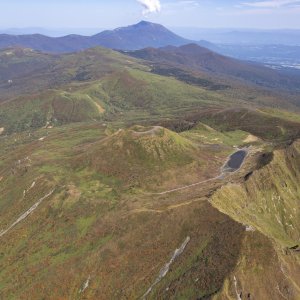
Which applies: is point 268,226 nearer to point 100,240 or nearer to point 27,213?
point 100,240

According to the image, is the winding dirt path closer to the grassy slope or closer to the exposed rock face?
the grassy slope

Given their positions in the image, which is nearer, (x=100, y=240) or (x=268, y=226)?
(x=100, y=240)

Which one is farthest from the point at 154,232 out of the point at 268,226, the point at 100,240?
the point at 268,226

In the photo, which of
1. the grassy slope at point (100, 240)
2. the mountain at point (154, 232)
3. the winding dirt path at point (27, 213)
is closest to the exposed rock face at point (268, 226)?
the mountain at point (154, 232)

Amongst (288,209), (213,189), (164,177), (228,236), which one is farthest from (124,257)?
(288,209)

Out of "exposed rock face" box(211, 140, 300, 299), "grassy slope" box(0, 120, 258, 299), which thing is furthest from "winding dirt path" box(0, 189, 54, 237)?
"exposed rock face" box(211, 140, 300, 299)

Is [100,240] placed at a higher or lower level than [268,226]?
higher

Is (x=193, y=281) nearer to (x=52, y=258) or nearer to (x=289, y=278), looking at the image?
(x=289, y=278)

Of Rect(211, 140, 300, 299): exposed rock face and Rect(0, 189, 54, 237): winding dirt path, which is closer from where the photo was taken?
Rect(211, 140, 300, 299): exposed rock face

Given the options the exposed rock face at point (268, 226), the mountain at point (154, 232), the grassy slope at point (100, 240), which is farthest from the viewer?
the grassy slope at point (100, 240)

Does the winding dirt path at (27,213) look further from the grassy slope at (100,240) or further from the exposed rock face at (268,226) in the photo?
the exposed rock face at (268,226)

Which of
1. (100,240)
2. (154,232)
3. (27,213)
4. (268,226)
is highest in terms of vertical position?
(154,232)

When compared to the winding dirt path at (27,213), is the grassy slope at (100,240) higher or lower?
higher
